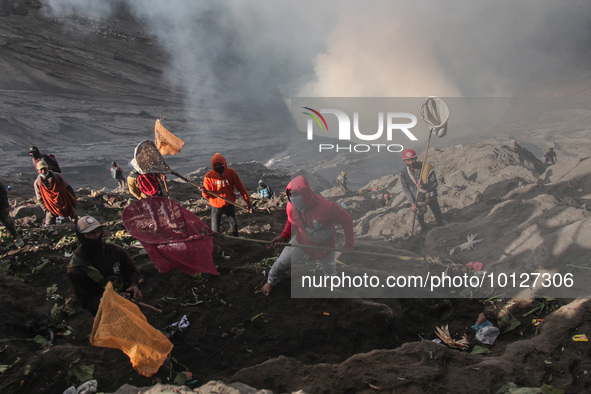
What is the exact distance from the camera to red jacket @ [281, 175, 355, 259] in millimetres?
3859

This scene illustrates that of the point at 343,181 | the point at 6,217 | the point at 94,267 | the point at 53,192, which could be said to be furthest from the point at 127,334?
the point at 343,181

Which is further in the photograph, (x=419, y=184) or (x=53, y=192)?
(x=53, y=192)

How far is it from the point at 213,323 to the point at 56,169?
5.45m

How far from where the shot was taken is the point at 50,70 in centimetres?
2345

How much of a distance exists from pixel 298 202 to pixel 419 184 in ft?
7.72

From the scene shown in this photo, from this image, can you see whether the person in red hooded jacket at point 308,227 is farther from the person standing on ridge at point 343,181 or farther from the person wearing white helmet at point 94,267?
the person standing on ridge at point 343,181

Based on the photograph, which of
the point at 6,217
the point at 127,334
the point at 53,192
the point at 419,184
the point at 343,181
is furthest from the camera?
the point at 343,181

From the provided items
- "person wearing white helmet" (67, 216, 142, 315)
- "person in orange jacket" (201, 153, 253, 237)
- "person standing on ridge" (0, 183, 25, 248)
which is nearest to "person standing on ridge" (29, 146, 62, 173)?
"person standing on ridge" (0, 183, 25, 248)

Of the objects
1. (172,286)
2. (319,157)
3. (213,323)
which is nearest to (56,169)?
(172,286)

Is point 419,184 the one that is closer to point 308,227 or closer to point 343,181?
point 308,227

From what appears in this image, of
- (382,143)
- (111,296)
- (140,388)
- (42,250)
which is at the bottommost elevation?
(140,388)

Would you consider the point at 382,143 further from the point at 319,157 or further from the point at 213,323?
the point at 319,157

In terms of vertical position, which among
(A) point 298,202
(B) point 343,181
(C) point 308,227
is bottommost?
(C) point 308,227

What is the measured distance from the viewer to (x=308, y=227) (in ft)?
13.4
